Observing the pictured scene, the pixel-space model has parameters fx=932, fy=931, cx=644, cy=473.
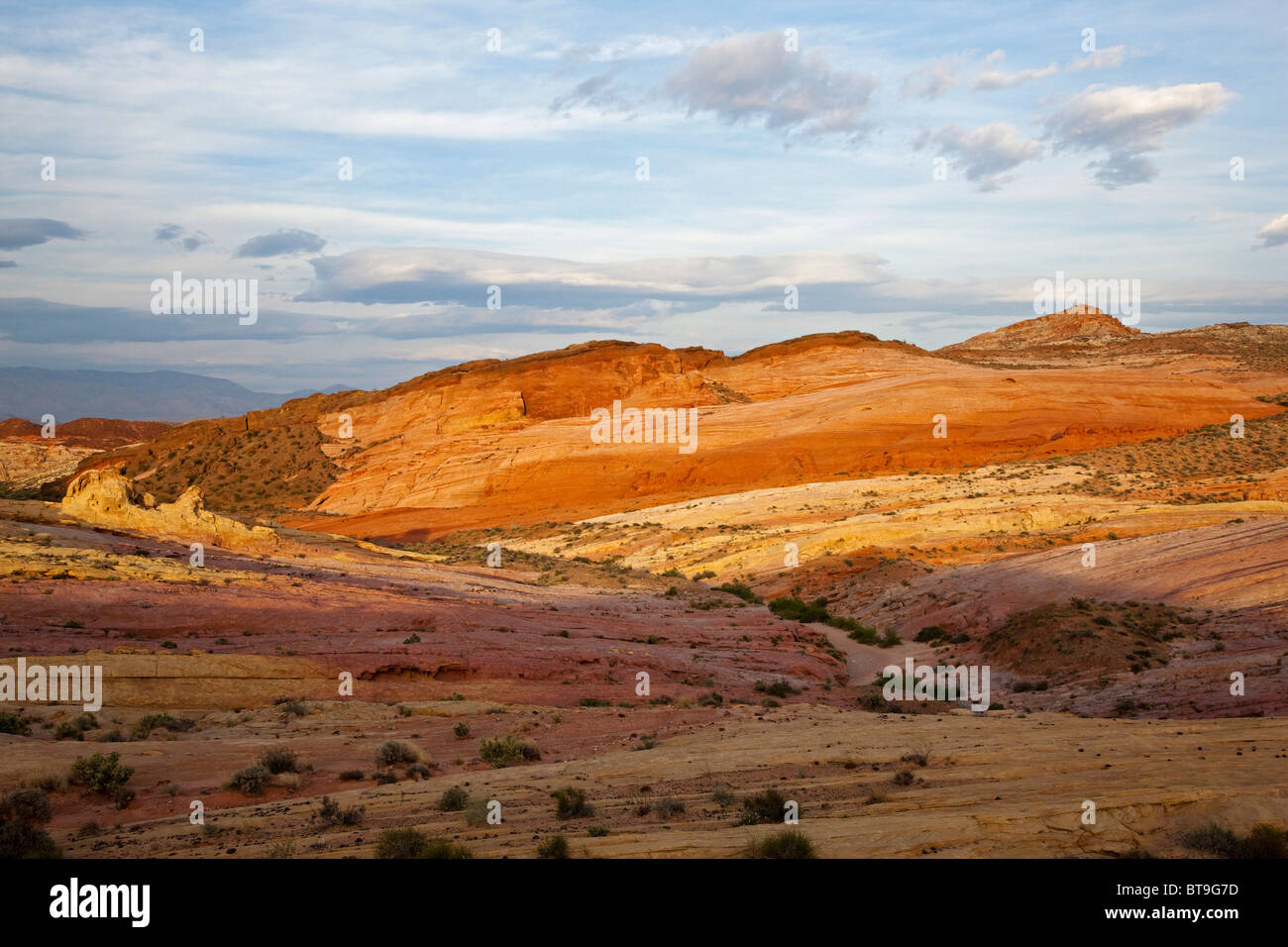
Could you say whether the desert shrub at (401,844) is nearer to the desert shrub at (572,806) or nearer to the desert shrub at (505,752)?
the desert shrub at (572,806)

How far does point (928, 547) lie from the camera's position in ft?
125

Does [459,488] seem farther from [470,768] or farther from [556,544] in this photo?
[470,768]

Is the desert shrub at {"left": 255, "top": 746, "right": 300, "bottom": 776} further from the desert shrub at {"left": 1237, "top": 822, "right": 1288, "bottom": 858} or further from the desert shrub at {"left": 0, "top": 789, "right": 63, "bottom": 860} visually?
the desert shrub at {"left": 1237, "top": 822, "right": 1288, "bottom": 858}

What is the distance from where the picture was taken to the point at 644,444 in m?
67.2

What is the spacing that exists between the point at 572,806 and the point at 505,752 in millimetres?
3355

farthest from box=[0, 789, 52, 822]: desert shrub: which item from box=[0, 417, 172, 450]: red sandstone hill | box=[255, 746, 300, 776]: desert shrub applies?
box=[0, 417, 172, 450]: red sandstone hill

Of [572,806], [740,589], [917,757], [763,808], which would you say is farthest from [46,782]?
[740,589]

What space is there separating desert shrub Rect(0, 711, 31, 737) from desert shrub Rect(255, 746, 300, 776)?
3695 millimetres

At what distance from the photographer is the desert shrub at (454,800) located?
9867mm

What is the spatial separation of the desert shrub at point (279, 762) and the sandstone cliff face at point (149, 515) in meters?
22.6

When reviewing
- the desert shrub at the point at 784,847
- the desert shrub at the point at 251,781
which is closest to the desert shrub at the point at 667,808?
the desert shrub at the point at 784,847

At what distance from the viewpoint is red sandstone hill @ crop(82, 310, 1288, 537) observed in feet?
203
